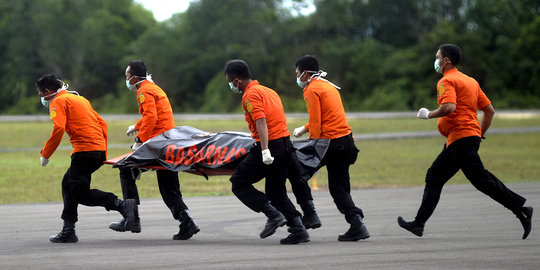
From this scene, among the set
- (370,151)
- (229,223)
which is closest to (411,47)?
(370,151)

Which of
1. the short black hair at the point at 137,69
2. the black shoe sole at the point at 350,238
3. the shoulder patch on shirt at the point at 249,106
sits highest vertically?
the short black hair at the point at 137,69

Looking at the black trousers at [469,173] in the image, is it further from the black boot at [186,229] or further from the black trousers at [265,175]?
the black boot at [186,229]

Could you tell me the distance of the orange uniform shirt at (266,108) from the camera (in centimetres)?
870

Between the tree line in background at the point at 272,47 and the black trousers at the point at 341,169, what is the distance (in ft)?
182

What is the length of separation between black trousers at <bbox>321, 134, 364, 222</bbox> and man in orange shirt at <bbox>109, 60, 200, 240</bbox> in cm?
153

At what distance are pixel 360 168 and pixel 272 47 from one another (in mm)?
57417

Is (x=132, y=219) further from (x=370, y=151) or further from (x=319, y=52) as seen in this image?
(x=319, y=52)

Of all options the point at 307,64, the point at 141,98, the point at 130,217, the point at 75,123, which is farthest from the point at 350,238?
the point at 75,123

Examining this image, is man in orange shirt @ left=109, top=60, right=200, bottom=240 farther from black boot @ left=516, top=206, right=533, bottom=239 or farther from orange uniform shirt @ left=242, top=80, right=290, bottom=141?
black boot @ left=516, top=206, right=533, bottom=239

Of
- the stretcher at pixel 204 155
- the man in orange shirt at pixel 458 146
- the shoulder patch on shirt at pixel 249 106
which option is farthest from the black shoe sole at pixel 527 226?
the shoulder patch on shirt at pixel 249 106

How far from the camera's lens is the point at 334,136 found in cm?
910

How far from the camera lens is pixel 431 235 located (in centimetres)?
948

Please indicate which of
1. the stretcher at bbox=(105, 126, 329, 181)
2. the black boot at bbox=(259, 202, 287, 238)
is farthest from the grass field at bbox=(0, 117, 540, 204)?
the black boot at bbox=(259, 202, 287, 238)

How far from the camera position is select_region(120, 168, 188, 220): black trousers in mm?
9703
